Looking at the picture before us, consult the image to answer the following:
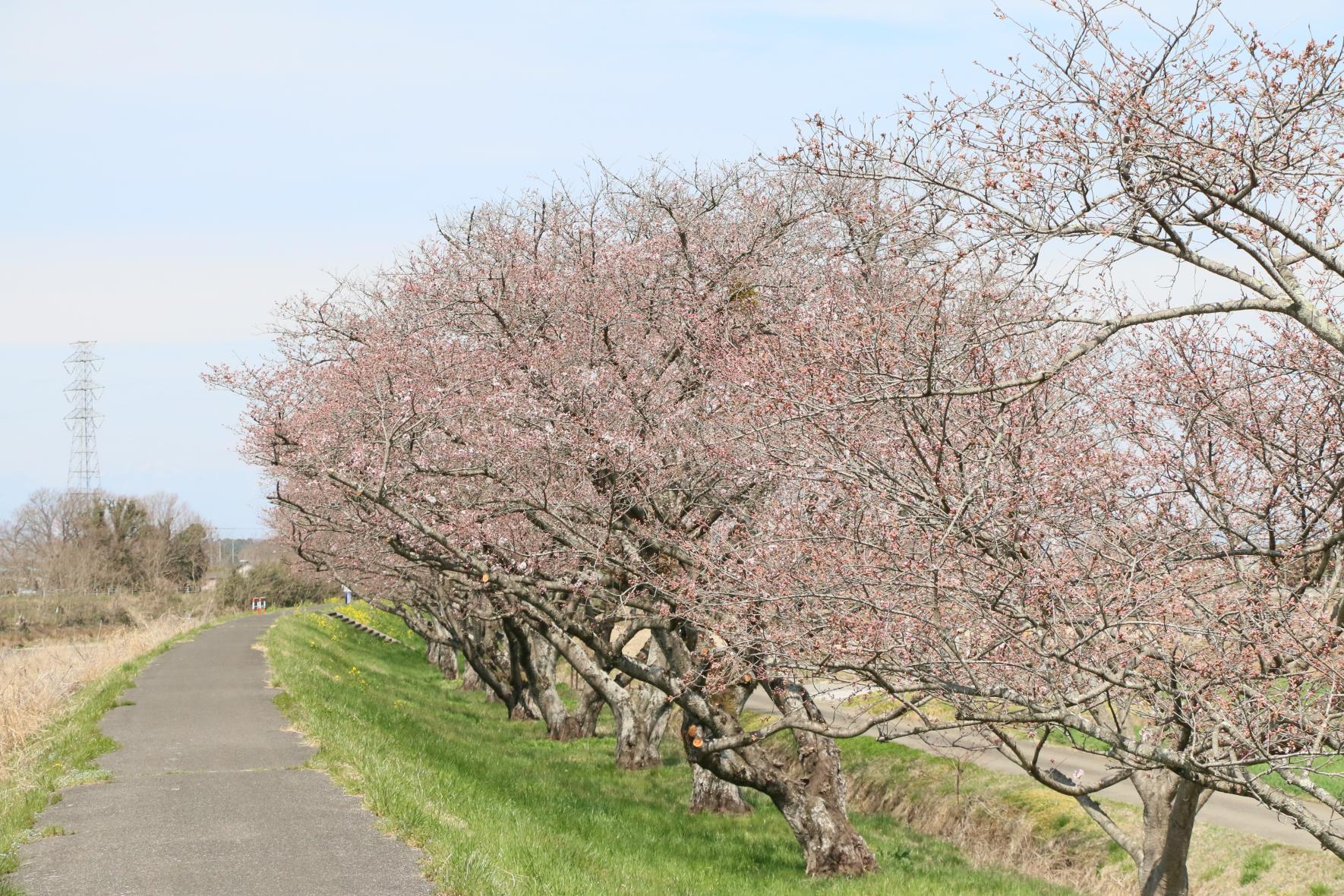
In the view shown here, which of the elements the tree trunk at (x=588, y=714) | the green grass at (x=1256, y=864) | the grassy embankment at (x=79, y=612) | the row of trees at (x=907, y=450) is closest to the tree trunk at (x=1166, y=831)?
the row of trees at (x=907, y=450)

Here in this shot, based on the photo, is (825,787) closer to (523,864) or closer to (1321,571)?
(523,864)

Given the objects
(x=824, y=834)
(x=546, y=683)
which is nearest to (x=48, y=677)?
(x=546, y=683)

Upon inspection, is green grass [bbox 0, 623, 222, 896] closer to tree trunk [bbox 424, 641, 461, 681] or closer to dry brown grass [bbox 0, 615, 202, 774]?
dry brown grass [bbox 0, 615, 202, 774]

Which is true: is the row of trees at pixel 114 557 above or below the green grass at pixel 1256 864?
above

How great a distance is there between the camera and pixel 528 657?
23.8 meters

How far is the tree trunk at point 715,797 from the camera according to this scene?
16.9 m

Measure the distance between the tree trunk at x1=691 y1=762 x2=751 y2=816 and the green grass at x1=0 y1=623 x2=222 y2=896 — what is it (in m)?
7.98

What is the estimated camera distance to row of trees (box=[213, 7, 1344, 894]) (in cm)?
693

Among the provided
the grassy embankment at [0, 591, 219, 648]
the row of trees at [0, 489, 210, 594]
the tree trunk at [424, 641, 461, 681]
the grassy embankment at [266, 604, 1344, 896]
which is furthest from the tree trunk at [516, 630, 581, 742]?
the row of trees at [0, 489, 210, 594]

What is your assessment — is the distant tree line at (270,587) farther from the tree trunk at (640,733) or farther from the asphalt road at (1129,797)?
the asphalt road at (1129,797)

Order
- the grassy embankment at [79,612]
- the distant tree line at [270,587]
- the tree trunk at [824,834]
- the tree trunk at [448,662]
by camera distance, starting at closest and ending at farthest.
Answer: the tree trunk at [824,834] < the tree trunk at [448,662] < the grassy embankment at [79,612] < the distant tree line at [270,587]

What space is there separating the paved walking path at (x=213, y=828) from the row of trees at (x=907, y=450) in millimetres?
3040

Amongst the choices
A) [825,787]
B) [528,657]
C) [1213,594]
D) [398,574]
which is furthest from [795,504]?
[528,657]

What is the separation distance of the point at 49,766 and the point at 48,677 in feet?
36.3
